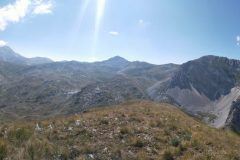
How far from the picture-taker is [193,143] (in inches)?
608

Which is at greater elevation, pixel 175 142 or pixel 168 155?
pixel 175 142

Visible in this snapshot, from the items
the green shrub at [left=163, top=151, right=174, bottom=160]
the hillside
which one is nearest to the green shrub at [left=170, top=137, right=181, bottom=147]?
the hillside

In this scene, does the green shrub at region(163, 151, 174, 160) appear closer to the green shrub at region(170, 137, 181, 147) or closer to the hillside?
the hillside

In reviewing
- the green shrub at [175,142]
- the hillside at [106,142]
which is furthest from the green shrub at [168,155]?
the green shrub at [175,142]

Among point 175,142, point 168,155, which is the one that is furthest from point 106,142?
point 175,142

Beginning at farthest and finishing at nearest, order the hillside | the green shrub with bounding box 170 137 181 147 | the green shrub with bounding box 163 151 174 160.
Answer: the green shrub with bounding box 170 137 181 147, the green shrub with bounding box 163 151 174 160, the hillside

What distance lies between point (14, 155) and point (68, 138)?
4.37 meters

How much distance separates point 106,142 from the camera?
15258mm

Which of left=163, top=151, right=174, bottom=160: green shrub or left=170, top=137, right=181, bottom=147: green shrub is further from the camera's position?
left=170, top=137, right=181, bottom=147: green shrub

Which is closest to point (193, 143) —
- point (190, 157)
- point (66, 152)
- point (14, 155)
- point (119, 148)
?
point (190, 157)

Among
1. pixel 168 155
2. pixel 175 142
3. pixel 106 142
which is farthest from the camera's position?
pixel 175 142

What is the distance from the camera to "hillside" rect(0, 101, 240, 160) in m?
12.6

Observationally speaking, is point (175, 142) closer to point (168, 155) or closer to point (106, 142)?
point (168, 155)

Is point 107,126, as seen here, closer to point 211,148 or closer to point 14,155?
point 211,148
